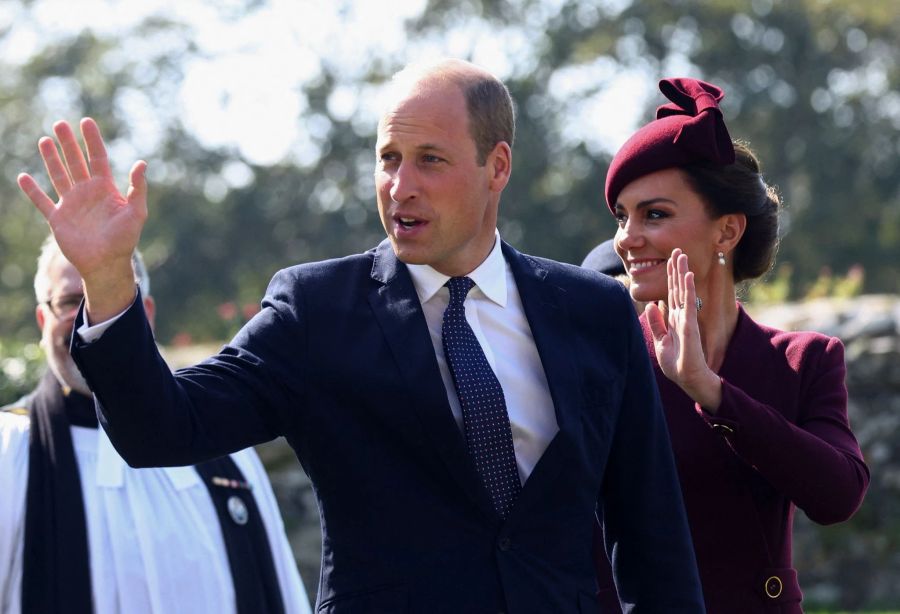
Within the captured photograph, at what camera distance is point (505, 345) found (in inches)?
122

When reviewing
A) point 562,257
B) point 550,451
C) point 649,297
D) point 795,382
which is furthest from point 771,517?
point 562,257

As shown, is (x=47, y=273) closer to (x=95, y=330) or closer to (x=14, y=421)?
(x=14, y=421)

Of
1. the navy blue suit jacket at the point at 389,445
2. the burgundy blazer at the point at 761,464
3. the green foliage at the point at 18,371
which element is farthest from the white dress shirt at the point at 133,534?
the green foliage at the point at 18,371

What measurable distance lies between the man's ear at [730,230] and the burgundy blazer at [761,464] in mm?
276

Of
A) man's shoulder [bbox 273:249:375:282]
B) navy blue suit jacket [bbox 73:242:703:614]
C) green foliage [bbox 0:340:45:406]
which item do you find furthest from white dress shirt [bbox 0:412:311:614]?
green foliage [bbox 0:340:45:406]

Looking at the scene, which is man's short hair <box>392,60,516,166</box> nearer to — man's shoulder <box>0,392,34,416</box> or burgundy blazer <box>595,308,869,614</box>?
burgundy blazer <box>595,308,869,614</box>

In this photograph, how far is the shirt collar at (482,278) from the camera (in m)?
3.09

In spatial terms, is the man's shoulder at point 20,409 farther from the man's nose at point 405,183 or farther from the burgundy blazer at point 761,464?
the man's nose at point 405,183

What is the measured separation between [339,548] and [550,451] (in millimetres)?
465

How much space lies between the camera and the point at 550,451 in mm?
2943

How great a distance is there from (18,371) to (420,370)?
5261 millimetres

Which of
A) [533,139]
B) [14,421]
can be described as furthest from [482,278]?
[533,139]

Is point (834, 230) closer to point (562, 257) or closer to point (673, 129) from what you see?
point (562, 257)

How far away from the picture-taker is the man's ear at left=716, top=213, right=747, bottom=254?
13.0 feet
